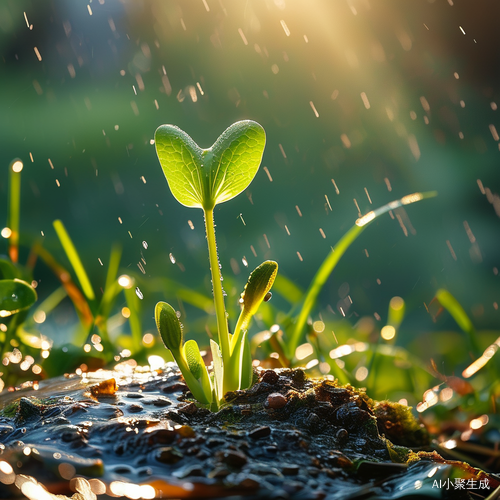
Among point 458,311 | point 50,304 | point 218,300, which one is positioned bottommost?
point 50,304

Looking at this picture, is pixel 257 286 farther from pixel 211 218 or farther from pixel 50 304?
pixel 50 304

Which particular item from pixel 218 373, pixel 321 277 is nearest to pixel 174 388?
pixel 218 373

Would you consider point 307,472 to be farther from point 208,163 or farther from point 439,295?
point 439,295

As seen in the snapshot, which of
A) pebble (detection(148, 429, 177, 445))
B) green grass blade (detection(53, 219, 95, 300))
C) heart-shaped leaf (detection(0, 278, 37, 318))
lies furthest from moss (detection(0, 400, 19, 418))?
green grass blade (detection(53, 219, 95, 300))

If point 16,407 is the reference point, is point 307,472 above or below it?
above

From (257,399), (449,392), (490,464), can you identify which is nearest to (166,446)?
(257,399)

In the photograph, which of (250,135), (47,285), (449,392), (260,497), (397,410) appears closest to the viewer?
(260,497)
